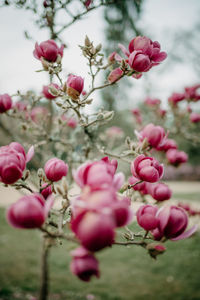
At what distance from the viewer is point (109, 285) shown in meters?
3.54

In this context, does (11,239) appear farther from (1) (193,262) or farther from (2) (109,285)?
(1) (193,262)

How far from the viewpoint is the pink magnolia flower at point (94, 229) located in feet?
1.17

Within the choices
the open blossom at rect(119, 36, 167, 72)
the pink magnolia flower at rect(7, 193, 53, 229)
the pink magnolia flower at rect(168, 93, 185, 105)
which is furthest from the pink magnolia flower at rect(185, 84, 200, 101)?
the pink magnolia flower at rect(7, 193, 53, 229)

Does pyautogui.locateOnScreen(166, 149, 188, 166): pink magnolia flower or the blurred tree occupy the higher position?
the blurred tree

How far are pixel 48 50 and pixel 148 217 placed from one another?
0.62 m

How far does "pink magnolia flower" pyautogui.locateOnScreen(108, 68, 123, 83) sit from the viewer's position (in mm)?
830

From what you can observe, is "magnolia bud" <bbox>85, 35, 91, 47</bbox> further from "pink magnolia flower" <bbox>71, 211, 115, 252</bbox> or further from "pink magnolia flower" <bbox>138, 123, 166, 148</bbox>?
"pink magnolia flower" <bbox>71, 211, 115, 252</bbox>

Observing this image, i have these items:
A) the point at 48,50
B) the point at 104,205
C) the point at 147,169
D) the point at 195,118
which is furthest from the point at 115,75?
the point at 195,118

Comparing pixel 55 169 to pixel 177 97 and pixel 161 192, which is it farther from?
pixel 177 97

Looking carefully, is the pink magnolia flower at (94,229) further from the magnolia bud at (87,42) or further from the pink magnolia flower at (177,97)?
the pink magnolia flower at (177,97)

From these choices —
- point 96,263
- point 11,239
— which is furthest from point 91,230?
point 11,239

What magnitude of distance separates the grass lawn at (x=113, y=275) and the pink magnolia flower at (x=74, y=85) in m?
2.31

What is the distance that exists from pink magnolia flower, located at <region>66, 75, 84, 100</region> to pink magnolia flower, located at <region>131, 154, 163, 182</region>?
11.4 inches

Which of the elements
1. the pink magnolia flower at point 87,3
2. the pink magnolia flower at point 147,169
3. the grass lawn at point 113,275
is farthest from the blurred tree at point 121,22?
the grass lawn at point 113,275
